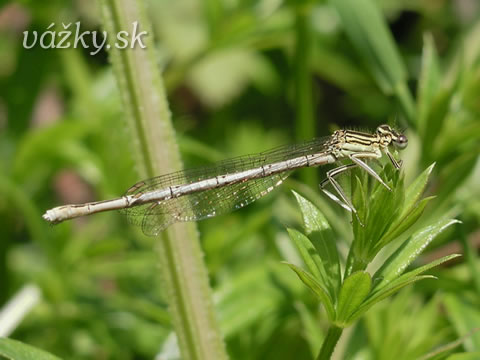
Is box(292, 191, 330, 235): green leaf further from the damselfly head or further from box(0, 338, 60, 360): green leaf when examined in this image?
the damselfly head

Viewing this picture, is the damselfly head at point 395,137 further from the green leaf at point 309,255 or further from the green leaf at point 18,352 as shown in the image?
the green leaf at point 18,352

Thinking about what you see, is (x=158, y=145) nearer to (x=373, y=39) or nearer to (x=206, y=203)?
(x=206, y=203)

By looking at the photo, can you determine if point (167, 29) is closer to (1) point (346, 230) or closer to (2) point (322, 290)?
(1) point (346, 230)

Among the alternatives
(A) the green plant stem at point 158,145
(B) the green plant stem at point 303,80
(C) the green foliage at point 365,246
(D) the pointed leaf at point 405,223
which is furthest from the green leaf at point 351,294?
(B) the green plant stem at point 303,80

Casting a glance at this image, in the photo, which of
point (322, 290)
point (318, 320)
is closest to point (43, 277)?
point (318, 320)

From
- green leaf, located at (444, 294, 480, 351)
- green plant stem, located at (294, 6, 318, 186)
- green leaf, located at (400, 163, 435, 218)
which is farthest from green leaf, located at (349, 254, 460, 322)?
green plant stem, located at (294, 6, 318, 186)
